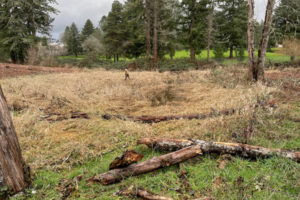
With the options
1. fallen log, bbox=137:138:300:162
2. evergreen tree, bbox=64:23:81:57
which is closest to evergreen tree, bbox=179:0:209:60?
fallen log, bbox=137:138:300:162

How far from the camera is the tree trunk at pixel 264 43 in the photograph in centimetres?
755

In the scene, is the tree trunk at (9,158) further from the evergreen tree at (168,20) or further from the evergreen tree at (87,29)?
the evergreen tree at (87,29)

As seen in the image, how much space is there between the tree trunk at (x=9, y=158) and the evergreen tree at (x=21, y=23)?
2268 centimetres

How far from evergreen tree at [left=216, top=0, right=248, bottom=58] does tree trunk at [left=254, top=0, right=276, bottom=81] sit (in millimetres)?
18841

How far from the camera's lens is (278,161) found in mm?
2578

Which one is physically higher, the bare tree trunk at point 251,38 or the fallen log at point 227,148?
the bare tree trunk at point 251,38

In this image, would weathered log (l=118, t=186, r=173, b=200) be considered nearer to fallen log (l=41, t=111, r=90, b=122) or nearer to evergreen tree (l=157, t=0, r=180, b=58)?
fallen log (l=41, t=111, r=90, b=122)

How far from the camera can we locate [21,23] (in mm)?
21484

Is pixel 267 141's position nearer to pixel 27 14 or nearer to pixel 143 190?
pixel 143 190

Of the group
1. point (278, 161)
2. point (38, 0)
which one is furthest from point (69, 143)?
point (38, 0)

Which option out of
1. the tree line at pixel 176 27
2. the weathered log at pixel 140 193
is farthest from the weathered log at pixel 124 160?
the tree line at pixel 176 27

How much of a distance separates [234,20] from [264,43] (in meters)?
20.1

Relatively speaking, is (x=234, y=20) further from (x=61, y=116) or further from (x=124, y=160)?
(x=124, y=160)

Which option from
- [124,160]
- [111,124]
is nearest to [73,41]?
[111,124]
